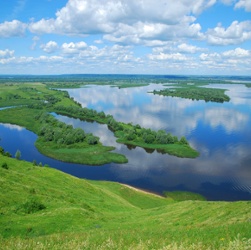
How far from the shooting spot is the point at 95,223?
27031mm

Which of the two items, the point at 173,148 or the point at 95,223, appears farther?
the point at 173,148

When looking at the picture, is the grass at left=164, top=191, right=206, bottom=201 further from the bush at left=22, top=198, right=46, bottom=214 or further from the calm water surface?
the bush at left=22, top=198, right=46, bottom=214

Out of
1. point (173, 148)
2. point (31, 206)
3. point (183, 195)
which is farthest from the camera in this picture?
point (173, 148)

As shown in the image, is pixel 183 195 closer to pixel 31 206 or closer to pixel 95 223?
pixel 95 223

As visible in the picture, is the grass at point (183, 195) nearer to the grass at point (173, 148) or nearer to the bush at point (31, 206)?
the grass at point (173, 148)

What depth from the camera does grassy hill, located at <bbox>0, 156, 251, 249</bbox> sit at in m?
14.2

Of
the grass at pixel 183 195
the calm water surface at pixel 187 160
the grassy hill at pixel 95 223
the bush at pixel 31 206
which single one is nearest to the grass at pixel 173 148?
the calm water surface at pixel 187 160

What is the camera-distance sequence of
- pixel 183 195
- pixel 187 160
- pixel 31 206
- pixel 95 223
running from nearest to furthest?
1. pixel 95 223
2. pixel 31 206
3. pixel 183 195
4. pixel 187 160

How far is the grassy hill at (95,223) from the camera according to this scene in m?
14.2

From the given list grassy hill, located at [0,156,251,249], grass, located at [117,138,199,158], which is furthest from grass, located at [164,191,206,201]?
grass, located at [117,138,199,158]

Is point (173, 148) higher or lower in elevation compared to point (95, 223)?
lower

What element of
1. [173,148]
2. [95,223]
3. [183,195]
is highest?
[95,223]

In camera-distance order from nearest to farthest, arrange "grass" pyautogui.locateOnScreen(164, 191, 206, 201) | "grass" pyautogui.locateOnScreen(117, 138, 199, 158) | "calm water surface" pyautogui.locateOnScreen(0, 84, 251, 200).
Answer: "grass" pyautogui.locateOnScreen(164, 191, 206, 201)
"calm water surface" pyautogui.locateOnScreen(0, 84, 251, 200)
"grass" pyautogui.locateOnScreen(117, 138, 199, 158)

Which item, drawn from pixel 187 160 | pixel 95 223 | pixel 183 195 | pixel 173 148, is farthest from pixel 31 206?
pixel 173 148
